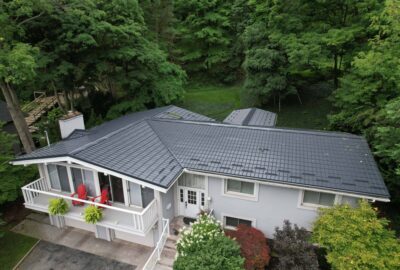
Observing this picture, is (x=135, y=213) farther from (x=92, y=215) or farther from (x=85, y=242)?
(x=85, y=242)

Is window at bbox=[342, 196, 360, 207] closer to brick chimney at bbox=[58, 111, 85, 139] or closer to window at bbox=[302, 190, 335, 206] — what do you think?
window at bbox=[302, 190, 335, 206]

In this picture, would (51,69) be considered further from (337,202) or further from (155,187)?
(337,202)

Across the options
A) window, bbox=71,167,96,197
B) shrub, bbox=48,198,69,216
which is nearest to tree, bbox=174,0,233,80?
window, bbox=71,167,96,197

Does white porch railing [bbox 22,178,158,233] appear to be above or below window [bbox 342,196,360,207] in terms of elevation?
below

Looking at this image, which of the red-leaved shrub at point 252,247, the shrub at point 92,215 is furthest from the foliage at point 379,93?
the shrub at point 92,215

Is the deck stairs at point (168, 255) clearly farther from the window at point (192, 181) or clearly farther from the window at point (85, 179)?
the window at point (85, 179)
